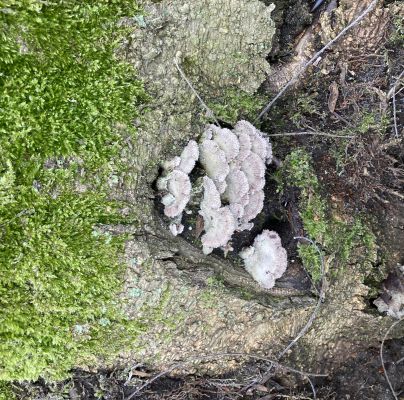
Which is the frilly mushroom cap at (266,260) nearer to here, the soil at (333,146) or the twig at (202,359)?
the soil at (333,146)

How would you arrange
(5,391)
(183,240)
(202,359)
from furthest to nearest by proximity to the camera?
(202,359) → (183,240) → (5,391)

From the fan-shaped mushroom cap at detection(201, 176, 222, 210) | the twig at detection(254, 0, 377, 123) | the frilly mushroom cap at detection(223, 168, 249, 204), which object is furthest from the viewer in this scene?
the twig at detection(254, 0, 377, 123)

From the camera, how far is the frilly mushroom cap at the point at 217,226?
302 cm

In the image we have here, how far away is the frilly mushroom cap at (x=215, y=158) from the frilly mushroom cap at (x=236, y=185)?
0.11 meters

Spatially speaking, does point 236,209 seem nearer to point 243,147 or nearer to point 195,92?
point 243,147

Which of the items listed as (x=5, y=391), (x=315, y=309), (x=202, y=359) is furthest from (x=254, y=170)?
(x=5, y=391)

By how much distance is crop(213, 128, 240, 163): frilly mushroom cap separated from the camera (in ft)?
10.0

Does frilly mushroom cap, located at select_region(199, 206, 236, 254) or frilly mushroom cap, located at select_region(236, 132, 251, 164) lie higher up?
frilly mushroom cap, located at select_region(236, 132, 251, 164)

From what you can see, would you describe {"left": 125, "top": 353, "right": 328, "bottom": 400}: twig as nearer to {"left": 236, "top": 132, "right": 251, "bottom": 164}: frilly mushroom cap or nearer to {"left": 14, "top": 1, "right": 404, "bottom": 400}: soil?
{"left": 14, "top": 1, "right": 404, "bottom": 400}: soil

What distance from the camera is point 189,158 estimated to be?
2.95 m

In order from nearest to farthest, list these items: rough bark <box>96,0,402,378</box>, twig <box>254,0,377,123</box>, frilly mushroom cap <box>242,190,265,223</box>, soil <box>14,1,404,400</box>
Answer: rough bark <box>96,0,402,378</box> → frilly mushroom cap <box>242,190,265,223</box> → twig <box>254,0,377,123</box> → soil <box>14,1,404,400</box>

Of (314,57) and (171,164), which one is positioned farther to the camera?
(314,57)

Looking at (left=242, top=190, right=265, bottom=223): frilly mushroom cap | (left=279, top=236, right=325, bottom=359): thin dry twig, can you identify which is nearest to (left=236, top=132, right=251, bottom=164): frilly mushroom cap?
(left=242, top=190, right=265, bottom=223): frilly mushroom cap

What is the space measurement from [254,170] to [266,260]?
66 cm
